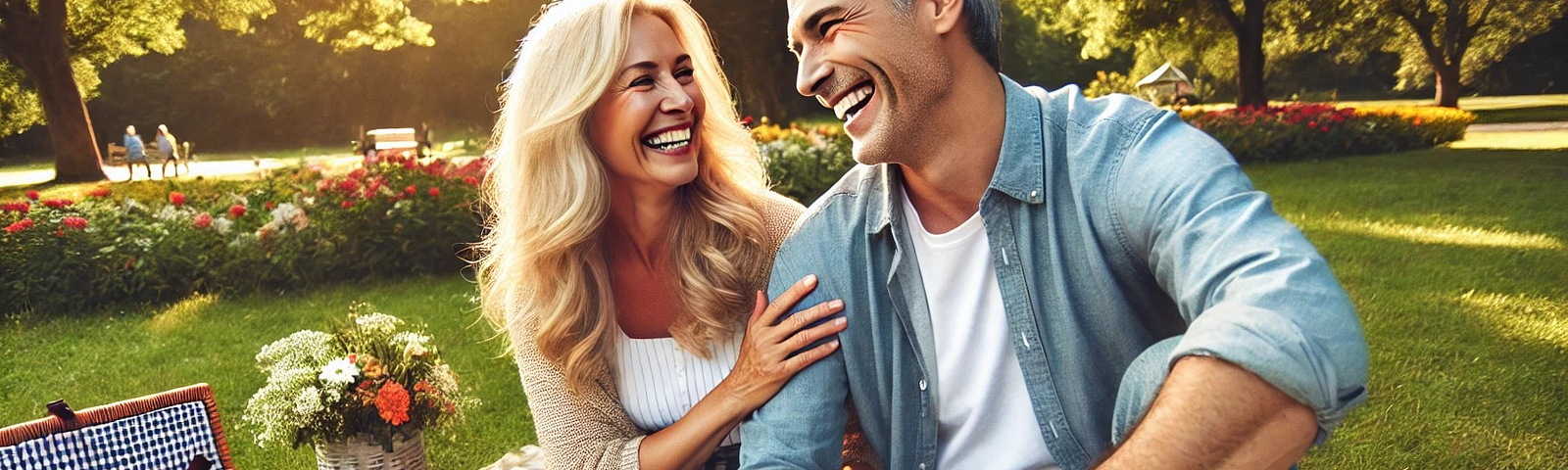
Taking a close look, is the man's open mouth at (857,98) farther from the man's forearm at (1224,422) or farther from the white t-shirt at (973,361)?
the man's forearm at (1224,422)

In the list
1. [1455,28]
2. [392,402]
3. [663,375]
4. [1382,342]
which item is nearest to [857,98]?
[663,375]

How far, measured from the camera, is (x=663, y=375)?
2795mm

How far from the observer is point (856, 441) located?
2426 millimetres

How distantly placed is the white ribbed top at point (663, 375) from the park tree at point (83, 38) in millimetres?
13304

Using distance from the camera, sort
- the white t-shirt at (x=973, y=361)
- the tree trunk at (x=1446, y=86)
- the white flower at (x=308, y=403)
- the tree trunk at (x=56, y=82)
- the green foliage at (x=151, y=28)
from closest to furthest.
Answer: the white t-shirt at (x=973, y=361) < the white flower at (x=308, y=403) < the tree trunk at (x=56, y=82) < the green foliage at (x=151, y=28) < the tree trunk at (x=1446, y=86)

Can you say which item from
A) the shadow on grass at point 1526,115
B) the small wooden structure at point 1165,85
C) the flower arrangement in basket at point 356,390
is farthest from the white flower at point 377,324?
the small wooden structure at point 1165,85

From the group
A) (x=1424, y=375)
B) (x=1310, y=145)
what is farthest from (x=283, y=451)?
(x=1310, y=145)

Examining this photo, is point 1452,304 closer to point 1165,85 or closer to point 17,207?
point 17,207

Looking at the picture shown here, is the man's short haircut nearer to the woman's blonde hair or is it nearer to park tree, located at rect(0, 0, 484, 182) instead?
the woman's blonde hair

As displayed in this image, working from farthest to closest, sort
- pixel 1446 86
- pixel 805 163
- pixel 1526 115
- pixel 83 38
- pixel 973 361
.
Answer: pixel 1446 86, pixel 1526 115, pixel 83 38, pixel 805 163, pixel 973 361

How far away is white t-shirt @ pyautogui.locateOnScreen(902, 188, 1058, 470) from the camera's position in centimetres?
207

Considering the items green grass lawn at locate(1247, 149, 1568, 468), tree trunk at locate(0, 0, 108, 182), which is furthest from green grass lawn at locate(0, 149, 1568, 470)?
tree trunk at locate(0, 0, 108, 182)

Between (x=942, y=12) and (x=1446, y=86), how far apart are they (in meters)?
21.1

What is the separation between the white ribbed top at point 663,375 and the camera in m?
2.79
